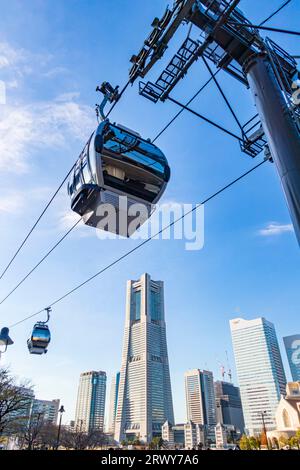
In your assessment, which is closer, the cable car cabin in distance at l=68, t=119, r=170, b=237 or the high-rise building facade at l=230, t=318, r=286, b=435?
the cable car cabin in distance at l=68, t=119, r=170, b=237

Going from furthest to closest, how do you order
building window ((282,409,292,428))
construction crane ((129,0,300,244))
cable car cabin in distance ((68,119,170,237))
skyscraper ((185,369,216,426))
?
skyscraper ((185,369,216,426)), building window ((282,409,292,428)), cable car cabin in distance ((68,119,170,237)), construction crane ((129,0,300,244))

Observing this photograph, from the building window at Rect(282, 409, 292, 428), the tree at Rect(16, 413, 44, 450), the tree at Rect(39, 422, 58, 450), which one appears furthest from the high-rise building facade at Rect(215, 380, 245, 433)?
the tree at Rect(16, 413, 44, 450)

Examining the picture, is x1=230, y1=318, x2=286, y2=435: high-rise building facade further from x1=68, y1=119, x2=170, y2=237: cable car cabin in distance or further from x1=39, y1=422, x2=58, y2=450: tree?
x1=68, y1=119, x2=170, y2=237: cable car cabin in distance

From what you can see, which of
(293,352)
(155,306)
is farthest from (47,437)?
(155,306)

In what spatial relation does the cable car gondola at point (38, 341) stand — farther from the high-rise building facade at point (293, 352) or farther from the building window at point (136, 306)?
the building window at point (136, 306)

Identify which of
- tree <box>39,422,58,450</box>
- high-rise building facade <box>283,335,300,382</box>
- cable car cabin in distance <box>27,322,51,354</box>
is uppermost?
high-rise building facade <box>283,335,300,382</box>

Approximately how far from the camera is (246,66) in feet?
14.4

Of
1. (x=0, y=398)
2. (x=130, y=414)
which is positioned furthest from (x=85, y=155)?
(x=130, y=414)

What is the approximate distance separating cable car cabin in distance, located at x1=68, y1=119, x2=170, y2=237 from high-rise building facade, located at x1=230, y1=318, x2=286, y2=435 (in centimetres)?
14668

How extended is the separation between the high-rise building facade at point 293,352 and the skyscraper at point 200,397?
4564 centimetres

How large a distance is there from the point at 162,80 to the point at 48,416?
108 m

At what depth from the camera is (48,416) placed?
9200cm

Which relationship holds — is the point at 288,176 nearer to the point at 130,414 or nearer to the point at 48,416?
the point at 48,416

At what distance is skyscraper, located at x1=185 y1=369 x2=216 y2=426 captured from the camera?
154250 millimetres
